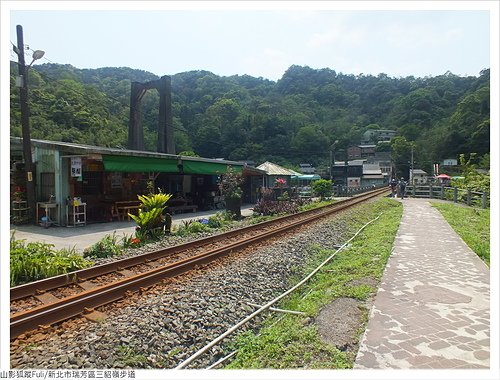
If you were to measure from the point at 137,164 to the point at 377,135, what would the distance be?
284 feet

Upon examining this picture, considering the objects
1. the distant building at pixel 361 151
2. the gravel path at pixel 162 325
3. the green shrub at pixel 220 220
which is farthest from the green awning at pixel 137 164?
the distant building at pixel 361 151

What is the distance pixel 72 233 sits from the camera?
414 inches

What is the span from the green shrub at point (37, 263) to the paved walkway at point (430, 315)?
5.32m

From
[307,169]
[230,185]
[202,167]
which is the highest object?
[307,169]

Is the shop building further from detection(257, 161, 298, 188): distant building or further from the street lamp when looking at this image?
detection(257, 161, 298, 188): distant building

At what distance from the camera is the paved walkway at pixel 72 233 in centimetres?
902

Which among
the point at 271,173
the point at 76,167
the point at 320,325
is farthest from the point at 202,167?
the point at 320,325

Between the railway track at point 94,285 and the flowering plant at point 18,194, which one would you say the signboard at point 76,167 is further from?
the railway track at point 94,285

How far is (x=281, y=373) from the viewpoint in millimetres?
2744

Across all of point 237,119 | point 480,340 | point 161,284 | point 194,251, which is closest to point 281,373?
point 480,340

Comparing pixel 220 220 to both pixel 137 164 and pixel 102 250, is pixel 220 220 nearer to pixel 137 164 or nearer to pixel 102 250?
pixel 137 164

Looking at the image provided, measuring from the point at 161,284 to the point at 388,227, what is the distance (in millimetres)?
7921

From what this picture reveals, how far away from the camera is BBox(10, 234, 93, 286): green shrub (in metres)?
5.95

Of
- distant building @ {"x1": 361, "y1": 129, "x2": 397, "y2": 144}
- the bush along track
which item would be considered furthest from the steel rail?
distant building @ {"x1": 361, "y1": 129, "x2": 397, "y2": 144}
